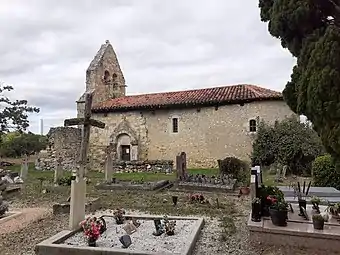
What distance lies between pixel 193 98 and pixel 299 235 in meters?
18.8

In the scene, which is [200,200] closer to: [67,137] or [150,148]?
[150,148]

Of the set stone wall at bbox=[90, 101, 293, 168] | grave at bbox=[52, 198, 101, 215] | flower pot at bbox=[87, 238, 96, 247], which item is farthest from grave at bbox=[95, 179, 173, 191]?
stone wall at bbox=[90, 101, 293, 168]

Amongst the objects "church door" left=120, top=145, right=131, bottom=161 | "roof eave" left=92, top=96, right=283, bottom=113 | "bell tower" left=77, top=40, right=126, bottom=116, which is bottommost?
"church door" left=120, top=145, right=131, bottom=161

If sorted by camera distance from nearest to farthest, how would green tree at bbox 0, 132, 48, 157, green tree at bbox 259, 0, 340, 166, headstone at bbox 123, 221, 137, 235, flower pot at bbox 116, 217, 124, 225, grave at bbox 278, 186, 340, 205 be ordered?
green tree at bbox 259, 0, 340, 166
headstone at bbox 123, 221, 137, 235
flower pot at bbox 116, 217, 124, 225
grave at bbox 278, 186, 340, 205
green tree at bbox 0, 132, 48, 157

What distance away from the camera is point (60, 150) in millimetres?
25172

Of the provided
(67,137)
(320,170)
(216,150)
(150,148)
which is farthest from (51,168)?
(320,170)

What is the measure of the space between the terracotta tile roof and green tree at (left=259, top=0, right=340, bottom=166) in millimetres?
16326

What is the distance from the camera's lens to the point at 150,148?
2555cm

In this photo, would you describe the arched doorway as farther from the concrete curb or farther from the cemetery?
the cemetery

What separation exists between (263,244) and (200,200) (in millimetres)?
4383

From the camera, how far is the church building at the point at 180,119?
22.6 m

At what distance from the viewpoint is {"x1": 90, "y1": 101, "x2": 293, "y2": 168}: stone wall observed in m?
22.5

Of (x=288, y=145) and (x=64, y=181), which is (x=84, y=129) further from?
(x=288, y=145)

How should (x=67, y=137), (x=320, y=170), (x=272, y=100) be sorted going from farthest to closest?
(x=67, y=137), (x=272, y=100), (x=320, y=170)
